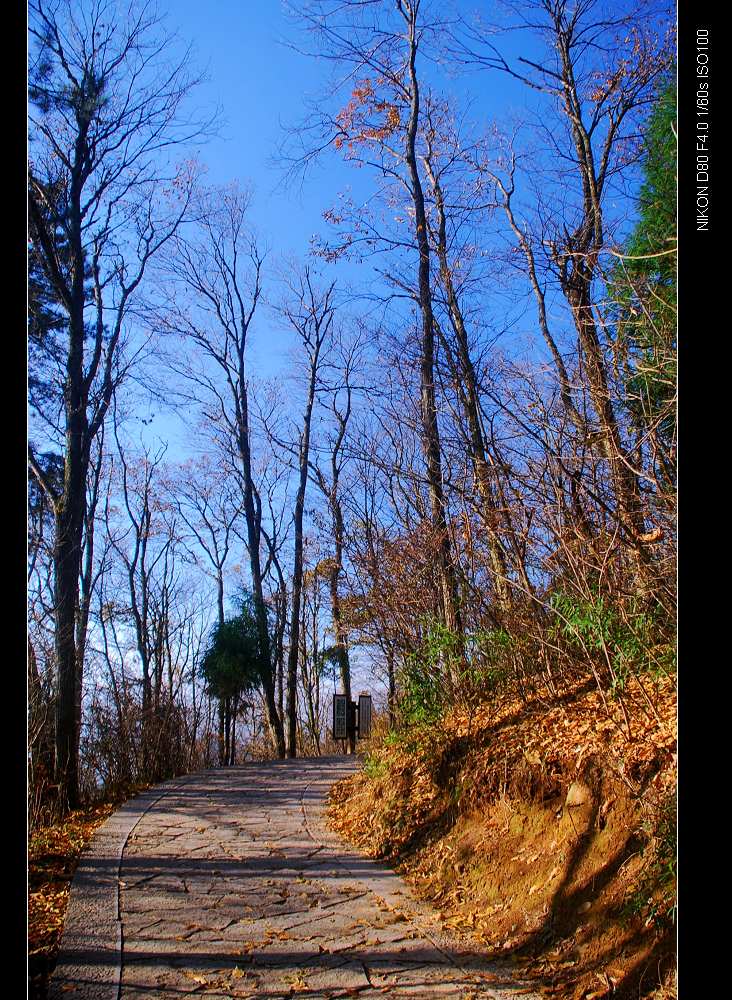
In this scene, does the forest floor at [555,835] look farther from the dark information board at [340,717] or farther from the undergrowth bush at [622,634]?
the dark information board at [340,717]

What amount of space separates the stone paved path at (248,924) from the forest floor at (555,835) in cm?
24

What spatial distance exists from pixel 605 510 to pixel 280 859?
11.3 feet

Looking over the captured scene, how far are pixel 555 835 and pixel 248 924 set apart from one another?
174 centimetres

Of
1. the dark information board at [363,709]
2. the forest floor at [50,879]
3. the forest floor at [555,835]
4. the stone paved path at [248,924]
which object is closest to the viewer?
the forest floor at [555,835]

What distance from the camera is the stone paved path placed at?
3.34m

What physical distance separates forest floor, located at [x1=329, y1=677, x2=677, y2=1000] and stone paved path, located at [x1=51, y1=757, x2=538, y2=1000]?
24 centimetres

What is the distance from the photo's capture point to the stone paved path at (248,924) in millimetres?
3336

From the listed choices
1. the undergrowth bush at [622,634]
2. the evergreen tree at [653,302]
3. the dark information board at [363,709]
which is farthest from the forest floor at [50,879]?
the dark information board at [363,709]

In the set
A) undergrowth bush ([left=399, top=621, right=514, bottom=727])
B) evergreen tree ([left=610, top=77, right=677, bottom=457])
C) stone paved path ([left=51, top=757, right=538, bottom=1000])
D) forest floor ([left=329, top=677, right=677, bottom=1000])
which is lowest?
stone paved path ([left=51, top=757, right=538, bottom=1000])

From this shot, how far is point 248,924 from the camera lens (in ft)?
13.3

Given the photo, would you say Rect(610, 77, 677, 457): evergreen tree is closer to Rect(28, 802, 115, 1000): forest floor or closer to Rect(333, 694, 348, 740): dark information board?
Rect(28, 802, 115, 1000): forest floor

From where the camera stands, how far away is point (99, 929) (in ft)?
13.0

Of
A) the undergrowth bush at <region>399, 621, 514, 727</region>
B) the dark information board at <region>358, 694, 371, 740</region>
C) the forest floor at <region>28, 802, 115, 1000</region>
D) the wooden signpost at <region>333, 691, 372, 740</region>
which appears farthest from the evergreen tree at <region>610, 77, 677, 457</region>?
the wooden signpost at <region>333, 691, 372, 740</region>
